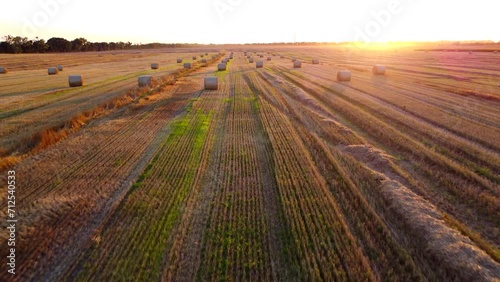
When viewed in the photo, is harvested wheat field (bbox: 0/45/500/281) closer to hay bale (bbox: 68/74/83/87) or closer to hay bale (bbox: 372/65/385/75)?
hay bale (bbox: 68/74/83/87)

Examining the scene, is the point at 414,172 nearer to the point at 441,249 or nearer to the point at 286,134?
the point at 441,249

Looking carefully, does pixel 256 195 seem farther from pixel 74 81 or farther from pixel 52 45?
pixel 52 45

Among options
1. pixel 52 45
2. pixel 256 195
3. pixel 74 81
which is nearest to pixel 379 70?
pixel 74 81

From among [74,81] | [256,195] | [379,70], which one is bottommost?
[256,195]

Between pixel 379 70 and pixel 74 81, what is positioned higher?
pixel 379 70

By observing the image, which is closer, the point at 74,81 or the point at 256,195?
the point at 256,195

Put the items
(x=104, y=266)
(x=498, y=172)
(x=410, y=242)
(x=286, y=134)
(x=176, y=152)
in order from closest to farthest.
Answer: (x=104, y=266)
(x=410, y=242)
(x=498, y=172)
(x=176, y=152)
(x=286, y=134)

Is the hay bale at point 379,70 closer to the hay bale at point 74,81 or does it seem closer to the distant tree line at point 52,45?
the hay bale at point 74,81

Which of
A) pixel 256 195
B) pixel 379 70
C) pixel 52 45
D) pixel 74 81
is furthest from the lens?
pixel 52 45

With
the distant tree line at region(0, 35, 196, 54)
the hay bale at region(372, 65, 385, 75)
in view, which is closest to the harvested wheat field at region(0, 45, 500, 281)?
the hay bale at region(372, 65, 385, 75)

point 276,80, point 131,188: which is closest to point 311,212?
point 131,188
